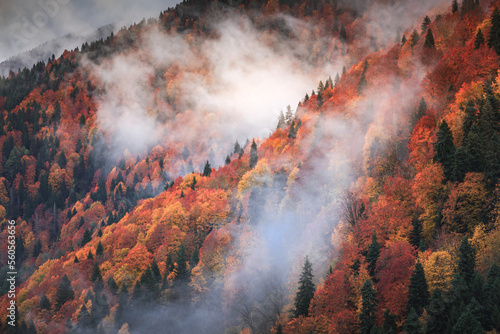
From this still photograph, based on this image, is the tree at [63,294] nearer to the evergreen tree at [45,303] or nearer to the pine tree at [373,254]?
the evergreen tree at [45,303]

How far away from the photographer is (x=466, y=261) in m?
43.8

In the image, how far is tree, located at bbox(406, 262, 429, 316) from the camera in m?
45.6

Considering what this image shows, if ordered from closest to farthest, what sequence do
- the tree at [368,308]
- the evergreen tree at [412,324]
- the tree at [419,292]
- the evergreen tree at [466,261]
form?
the evergreen tree at [412,324]
the evergreen tree at [466,261]
the tree at [419,292]
the tree at [368,308]

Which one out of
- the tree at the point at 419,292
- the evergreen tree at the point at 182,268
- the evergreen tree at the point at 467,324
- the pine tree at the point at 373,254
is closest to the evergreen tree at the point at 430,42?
the pine tree at the point at 373,254

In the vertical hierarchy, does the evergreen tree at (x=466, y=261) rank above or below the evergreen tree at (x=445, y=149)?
below

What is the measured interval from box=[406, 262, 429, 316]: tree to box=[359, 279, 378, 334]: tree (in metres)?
5.04

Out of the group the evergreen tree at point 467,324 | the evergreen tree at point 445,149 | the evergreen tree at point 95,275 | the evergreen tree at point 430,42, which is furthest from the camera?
the evergreen tree at point 95,275

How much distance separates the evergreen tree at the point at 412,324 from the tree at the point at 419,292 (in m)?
2.12

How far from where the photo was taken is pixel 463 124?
55.2m

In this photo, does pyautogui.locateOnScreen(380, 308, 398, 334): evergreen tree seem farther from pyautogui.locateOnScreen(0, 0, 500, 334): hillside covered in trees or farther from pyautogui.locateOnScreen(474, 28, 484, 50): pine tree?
pyautogui.locateOnScreen(474, 28, 484, 50): pine tree

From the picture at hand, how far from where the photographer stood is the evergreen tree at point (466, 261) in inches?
1715

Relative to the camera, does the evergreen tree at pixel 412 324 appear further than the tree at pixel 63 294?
No

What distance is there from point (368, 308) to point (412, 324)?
23.3ft

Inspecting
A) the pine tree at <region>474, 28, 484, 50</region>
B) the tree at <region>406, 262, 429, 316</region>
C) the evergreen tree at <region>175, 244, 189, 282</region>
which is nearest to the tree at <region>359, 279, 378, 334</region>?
the tree at <region>406, 262, 429, 316</region>
